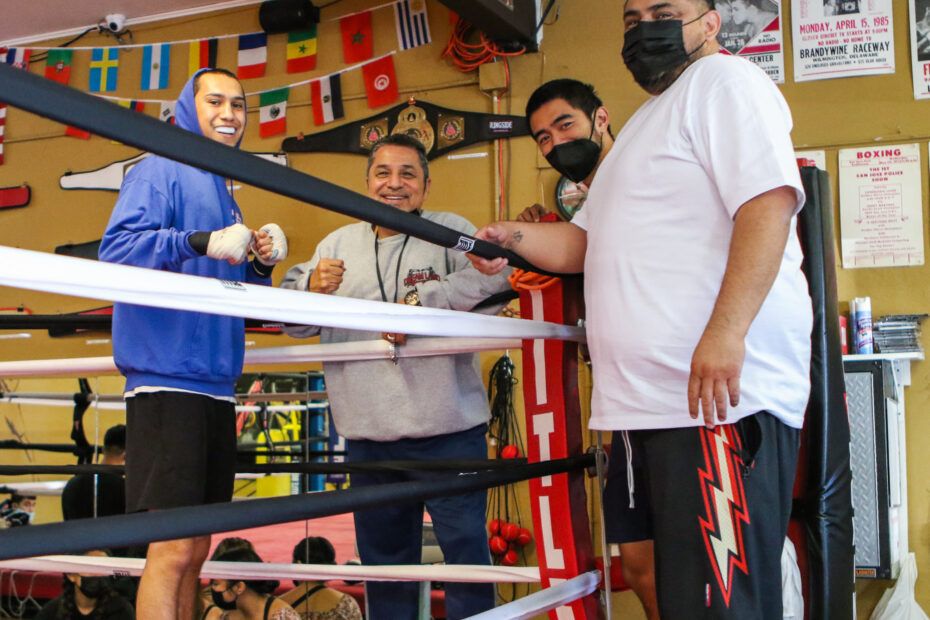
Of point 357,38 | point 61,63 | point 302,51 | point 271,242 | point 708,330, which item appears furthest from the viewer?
point 61,63

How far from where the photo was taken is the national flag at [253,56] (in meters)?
4.54

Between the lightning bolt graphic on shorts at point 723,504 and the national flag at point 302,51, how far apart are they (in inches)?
152

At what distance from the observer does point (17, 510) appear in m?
4.45

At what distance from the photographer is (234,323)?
1.52 metres

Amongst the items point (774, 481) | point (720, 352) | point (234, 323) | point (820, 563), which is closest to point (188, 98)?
point (234, 323)

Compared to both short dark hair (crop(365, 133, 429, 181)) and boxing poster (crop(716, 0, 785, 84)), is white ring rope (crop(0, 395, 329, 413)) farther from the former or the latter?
boxing poster (crop(716, 0, 785, 84))

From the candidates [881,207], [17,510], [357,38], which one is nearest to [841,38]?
[881,207]

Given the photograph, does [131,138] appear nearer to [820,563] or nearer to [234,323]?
[234,323]

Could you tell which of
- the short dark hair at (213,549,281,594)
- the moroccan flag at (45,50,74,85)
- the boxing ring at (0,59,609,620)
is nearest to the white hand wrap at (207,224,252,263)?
the boxing ring at (0,59,609,620)

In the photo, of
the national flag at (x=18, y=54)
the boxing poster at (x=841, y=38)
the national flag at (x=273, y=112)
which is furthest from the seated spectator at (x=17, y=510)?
the boxing poster at (x=841, y=38)

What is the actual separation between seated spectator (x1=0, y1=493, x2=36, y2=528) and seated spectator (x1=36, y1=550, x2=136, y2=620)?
1411 mm

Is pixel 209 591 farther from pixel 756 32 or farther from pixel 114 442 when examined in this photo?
pixel 756 32

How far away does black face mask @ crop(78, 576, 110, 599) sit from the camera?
287 cm

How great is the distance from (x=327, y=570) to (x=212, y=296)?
0.95 m
